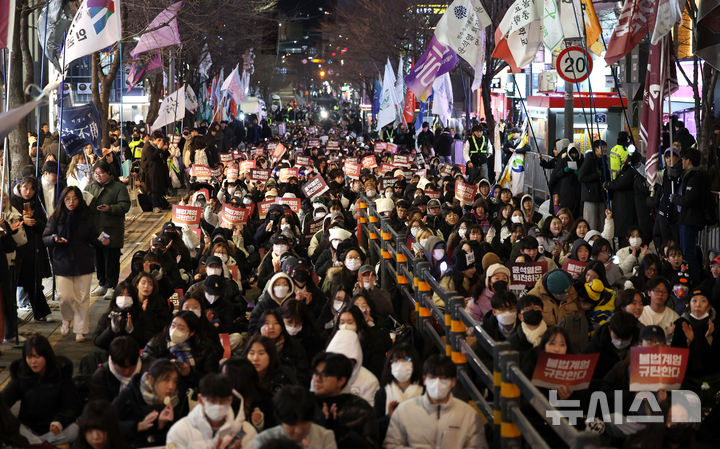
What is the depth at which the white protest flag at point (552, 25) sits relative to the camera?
1850cm

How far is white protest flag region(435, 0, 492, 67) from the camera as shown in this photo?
68.7ft

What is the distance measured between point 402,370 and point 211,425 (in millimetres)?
1519

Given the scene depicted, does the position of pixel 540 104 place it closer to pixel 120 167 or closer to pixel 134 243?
pixel 120 167

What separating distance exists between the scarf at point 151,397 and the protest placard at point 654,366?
10.1ft

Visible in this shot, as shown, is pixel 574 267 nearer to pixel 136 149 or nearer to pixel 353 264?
pixel 353 264

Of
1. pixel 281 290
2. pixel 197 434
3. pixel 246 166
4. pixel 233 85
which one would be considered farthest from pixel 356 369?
pixel 233 85

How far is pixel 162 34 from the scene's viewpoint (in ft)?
86.2

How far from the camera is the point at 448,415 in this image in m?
6.80

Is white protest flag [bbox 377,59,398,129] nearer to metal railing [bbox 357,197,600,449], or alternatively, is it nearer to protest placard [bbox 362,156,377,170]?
protest placard [bbox 362,156,377,170]

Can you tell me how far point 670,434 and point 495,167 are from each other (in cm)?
2058

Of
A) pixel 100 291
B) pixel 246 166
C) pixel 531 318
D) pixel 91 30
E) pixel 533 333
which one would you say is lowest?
pixel 100 291

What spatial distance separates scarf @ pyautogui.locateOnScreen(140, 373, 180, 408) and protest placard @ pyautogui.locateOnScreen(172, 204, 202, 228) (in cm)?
786

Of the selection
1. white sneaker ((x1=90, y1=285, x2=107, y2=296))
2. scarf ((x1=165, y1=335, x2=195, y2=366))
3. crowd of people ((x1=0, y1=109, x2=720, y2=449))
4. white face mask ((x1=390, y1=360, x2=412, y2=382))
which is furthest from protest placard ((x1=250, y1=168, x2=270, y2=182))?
white face mask ((x1=390, y1=360, x2=412, y2=382))

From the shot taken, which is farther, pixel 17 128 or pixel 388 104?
pixel 388 104
